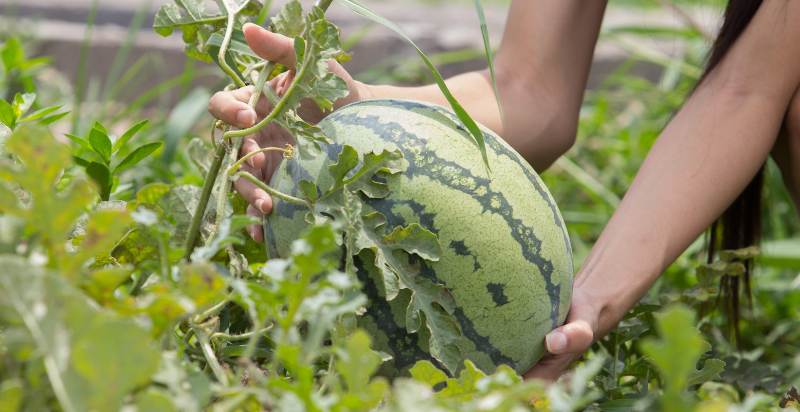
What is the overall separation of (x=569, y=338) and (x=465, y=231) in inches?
8.3

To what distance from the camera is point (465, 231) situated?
1312 millimetres

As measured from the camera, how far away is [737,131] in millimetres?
1707

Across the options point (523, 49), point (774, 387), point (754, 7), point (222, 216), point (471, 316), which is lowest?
point (774, 387)

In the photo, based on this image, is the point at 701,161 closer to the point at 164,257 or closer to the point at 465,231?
the point at 465,231

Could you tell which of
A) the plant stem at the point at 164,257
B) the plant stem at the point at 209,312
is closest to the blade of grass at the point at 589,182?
the plant stem at the point at 209,312

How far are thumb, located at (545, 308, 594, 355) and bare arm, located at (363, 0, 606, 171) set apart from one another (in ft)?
2.24

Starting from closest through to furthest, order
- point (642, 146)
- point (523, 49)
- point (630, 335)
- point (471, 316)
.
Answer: point (471, 316), point (630, 335), point (523, 49), point (642, 146)

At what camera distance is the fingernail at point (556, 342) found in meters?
1.35

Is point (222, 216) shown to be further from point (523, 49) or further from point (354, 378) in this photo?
point (523, 49)

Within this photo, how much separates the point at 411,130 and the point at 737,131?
653 millimetres

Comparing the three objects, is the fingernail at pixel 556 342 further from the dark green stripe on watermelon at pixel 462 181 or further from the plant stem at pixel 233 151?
the plant stem at pixel 233 151

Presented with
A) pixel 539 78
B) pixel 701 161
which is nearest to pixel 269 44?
pixel 701 161

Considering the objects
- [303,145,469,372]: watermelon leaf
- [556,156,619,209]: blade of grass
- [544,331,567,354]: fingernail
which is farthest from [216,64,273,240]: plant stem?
[556,156,619,209]: blade of grass

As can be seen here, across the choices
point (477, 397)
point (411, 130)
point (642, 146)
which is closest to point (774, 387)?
point (411, 130)
